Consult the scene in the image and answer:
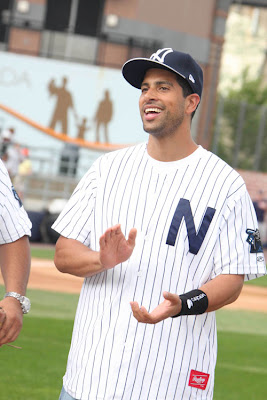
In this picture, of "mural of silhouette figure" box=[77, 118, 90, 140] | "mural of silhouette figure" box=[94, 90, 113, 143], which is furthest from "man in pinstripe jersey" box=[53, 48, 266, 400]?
"mural of silhouette figure" box=[94, 90, 113, 143]

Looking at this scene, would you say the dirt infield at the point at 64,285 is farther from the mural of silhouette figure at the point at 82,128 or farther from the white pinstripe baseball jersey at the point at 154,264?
the mural of silhouette figure at the point at 82,128

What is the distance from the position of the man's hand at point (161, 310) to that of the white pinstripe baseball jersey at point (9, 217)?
0.54 m

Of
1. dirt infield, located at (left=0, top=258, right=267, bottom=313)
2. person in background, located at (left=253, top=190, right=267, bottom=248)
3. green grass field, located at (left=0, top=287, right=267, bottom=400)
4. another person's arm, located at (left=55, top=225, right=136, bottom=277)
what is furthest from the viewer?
person in background, located at (left=253, top=190, right=267, bottom=248)

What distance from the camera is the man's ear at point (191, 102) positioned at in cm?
375

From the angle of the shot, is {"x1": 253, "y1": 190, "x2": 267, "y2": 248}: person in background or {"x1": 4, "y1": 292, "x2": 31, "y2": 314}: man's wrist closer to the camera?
{"x1": 4, "y1": 292, "x2": 31, "y2": 314}: man's wrist

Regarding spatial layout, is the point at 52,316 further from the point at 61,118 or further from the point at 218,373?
the point at 61,118

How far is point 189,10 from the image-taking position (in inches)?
1348

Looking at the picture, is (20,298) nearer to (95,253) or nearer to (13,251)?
(13,251)

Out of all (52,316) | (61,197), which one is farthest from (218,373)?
(61,197)

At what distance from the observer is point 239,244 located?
3.59 metres

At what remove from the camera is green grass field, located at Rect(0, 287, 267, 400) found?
25.8 feet

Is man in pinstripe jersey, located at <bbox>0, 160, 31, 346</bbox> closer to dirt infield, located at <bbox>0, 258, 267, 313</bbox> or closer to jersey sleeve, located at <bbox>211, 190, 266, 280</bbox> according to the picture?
jersey sleeve, located at <bbox>211, 190, 266, 280</bbox>

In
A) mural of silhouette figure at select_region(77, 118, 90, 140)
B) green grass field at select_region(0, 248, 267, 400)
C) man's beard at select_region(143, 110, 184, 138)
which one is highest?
man's beard at select_region(143, 110, 184, 138)

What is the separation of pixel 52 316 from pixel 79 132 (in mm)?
18834
